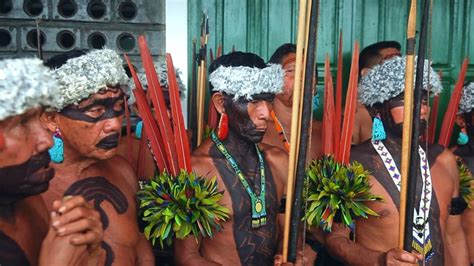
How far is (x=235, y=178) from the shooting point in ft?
8.66

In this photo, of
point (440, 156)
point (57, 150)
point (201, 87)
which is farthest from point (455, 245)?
point (57, 150)

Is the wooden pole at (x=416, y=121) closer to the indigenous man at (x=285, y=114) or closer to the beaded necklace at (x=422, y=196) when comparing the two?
the beaded necklace at (x=422, y=196)

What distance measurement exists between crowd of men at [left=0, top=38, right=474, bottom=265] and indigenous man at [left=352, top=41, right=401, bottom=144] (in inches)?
19.6

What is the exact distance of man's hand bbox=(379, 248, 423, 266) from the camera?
2.16m

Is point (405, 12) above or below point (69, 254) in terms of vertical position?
above

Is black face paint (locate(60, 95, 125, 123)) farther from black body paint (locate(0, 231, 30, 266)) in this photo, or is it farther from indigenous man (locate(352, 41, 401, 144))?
indigenous man (locate(352, 41, 401, 144))

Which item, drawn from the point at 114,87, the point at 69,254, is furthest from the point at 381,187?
the point at 69,254

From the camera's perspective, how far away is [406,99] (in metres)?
1.92

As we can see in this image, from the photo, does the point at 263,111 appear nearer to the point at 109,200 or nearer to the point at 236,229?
the point at 236,229

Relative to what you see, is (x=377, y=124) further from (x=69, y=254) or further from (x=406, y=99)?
(x=69, y=254)

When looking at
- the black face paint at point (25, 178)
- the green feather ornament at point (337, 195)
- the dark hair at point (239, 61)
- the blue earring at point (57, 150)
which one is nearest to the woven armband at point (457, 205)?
the green feather ornament at point (337, 195)

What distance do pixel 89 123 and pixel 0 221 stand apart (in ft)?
2.52

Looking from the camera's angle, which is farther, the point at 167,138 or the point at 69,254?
the point at 167,138

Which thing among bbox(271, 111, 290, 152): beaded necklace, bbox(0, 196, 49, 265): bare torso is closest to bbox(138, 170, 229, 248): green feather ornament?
bbox(0, 196, 49, 265): bare torso
